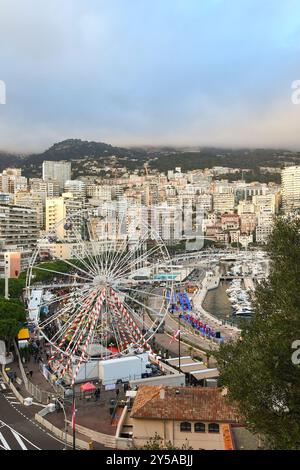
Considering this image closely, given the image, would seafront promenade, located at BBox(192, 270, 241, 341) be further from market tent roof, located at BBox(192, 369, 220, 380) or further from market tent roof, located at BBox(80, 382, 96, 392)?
market tent roof, located at BBox(80, 382, 96, 392)

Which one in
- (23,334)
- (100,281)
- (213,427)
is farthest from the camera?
(23,334)

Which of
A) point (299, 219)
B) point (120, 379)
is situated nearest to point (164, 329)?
point (120, 379)

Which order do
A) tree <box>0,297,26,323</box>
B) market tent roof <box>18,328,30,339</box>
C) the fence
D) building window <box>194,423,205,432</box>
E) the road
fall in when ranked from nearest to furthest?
1. building window <box>194,423,205,432</box>
2. the road
3. the fence
4. market tent roof <box>18,328,30,339</box>
5. tree <box>0,297,26,323</box>

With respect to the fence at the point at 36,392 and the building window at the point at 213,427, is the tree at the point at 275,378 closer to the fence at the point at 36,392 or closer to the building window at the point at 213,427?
the building window at the point at 213,427

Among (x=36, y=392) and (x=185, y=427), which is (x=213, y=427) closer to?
(x=185, y=427)

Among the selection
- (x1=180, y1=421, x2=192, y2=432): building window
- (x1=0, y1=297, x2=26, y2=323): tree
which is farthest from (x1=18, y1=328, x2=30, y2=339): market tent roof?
(x1=180, y1=421, x2=192, y2=432): building window

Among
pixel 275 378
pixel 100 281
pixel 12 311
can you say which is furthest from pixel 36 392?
pixel 275 378
